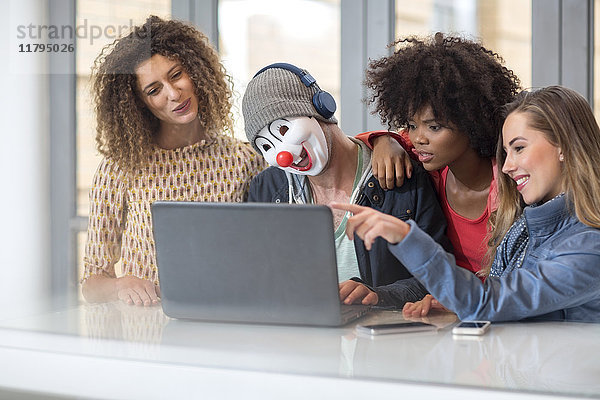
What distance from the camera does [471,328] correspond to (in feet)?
3.44

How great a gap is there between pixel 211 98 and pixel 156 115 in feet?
0.45

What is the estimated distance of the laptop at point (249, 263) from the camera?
3.49ft

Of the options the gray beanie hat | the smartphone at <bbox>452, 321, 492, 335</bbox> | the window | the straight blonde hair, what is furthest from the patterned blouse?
the window

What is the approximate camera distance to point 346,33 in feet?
8.89

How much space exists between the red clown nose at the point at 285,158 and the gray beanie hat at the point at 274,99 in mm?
70

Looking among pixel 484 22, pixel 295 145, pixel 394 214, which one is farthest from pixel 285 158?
pixel 484 22

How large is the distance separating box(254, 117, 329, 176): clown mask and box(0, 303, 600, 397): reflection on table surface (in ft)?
1.24

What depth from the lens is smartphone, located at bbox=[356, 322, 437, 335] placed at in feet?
3.44

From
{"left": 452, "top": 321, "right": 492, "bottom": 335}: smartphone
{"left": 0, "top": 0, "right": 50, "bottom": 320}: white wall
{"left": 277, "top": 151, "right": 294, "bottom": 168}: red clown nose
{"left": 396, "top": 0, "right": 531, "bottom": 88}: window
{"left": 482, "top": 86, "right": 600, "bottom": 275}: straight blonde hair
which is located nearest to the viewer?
{"left": 452, "top": 321, "right": 492, "bottom": 335}: smartphone

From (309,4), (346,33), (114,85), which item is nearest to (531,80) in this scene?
(346,33)

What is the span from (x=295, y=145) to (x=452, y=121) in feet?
1.07

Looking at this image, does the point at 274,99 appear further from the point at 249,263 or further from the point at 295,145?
the point at 249,263

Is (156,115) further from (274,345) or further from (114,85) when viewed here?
(274,345)

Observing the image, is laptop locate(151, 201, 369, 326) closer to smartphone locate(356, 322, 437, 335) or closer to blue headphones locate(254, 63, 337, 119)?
smartphone locate(356, 322, 437, 335)
